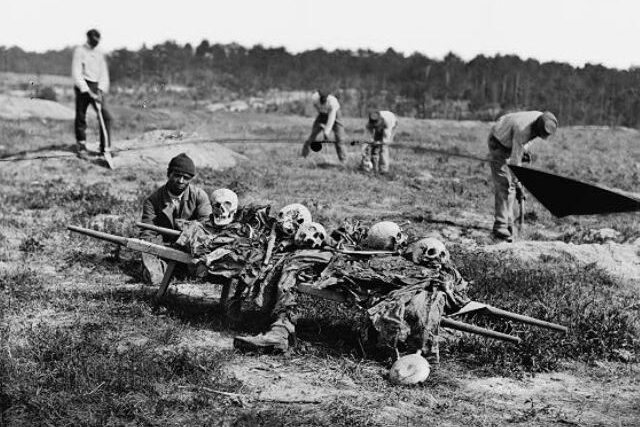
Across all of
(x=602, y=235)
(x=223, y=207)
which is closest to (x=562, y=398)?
(x=223, y=207)

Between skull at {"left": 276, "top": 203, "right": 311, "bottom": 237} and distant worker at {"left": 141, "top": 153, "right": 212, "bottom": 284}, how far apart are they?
5.03 ft

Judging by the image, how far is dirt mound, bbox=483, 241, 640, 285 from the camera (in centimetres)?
913

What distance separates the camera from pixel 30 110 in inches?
1006

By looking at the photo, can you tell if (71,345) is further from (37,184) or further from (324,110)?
(324,110)

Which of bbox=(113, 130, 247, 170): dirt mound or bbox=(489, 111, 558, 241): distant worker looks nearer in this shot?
bbox=(489, 111, 558, 241): distant worker

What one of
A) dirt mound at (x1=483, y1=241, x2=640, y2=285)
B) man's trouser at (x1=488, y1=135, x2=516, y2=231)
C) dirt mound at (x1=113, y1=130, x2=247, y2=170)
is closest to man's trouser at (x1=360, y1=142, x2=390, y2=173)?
dirt mound at (x1=113, y1=130, x2=247, y2=170)

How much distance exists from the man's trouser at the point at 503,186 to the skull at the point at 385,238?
4648 mm

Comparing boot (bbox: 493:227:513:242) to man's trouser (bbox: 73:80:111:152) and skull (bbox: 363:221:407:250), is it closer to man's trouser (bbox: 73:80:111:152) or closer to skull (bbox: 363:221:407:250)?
skull (bbox: 363:221:407:250)

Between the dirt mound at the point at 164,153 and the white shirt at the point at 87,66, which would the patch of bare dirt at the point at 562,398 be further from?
the white shirt at the point at 87,66

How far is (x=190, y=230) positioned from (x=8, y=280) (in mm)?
2273

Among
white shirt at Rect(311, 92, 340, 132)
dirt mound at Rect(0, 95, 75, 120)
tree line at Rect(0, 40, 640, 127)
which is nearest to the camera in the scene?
white shirt at Rect(311, 92, 340, 132)

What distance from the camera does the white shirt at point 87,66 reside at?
14.1 metres

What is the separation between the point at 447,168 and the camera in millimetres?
18500

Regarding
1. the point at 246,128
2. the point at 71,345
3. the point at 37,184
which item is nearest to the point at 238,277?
the point at 71,345
